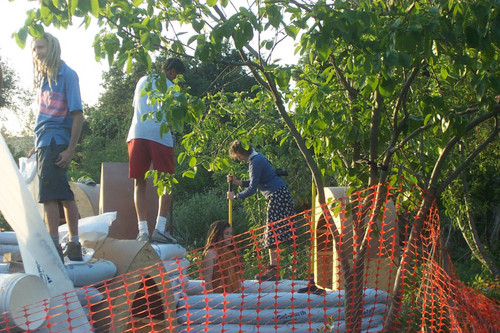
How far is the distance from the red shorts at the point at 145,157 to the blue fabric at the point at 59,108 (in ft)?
3.12

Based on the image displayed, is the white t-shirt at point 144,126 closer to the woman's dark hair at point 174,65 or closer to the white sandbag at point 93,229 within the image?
the woman's dark hair at point 174,65

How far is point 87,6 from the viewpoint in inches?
116

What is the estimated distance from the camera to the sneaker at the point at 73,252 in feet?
14.0

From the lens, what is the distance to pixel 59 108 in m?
4.32

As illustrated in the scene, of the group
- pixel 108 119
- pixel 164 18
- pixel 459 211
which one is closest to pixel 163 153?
pixel 164 18

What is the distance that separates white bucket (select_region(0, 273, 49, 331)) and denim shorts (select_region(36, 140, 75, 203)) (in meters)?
0.79

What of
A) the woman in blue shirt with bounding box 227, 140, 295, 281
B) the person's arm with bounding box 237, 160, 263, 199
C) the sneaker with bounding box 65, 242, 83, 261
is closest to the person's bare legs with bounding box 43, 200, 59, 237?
the sneaker with bounding box 65, 242, 83, 261

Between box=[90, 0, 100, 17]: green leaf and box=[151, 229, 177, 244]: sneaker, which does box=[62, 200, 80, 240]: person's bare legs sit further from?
box=[90, 0, 100, 17]: green leaf

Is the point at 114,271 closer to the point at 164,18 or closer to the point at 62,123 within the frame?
the point at 62,123

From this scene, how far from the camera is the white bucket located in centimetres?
327

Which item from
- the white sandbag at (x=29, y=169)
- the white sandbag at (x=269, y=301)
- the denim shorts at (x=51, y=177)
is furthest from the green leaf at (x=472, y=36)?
the white sandbag at (x=29, y=169)

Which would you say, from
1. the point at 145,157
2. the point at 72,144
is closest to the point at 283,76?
the point at 72,144

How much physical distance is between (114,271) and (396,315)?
1925 millimetres

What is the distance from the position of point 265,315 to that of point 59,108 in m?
2.05
